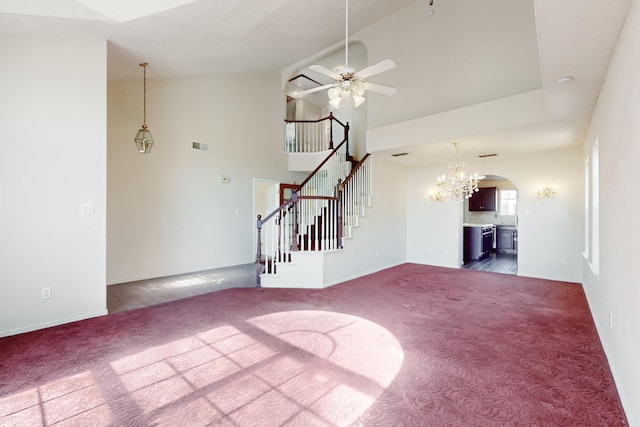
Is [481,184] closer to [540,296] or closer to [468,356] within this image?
[540,296]

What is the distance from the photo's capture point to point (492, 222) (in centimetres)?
1015

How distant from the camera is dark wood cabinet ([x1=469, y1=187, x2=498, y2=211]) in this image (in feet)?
32.7

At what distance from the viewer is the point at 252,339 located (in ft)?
10.1

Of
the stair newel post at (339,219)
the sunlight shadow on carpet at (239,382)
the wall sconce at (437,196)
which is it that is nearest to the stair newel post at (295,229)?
the stair newel post at (339,219)

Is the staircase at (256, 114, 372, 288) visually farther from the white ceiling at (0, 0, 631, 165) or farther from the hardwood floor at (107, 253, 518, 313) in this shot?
the white ceiling at (0, 0, 631, 165)

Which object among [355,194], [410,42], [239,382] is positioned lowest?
[239,382]

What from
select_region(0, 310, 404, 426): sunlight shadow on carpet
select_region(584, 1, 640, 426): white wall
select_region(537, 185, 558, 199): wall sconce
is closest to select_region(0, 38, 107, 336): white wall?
select_region(0, 310, 404, 426): sunlight shadow on carpet

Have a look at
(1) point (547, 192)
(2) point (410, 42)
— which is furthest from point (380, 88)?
(1) point (547, 192)

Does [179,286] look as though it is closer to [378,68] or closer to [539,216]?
[378,68]

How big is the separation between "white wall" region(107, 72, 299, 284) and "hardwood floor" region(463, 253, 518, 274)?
5624mm

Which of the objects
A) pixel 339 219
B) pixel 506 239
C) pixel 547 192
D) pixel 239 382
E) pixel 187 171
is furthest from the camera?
pixel 506 239

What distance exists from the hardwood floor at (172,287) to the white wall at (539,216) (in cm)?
477

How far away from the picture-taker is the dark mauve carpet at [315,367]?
1941mm

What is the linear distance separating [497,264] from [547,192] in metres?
2.42
